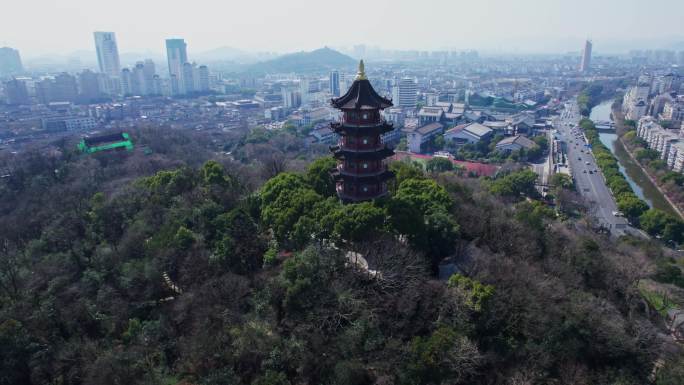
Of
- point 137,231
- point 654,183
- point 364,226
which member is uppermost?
point 364,226

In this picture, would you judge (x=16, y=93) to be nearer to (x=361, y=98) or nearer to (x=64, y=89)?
(x=64, y=89)

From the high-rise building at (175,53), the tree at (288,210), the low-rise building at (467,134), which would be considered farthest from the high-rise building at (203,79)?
the tree at (288,210)

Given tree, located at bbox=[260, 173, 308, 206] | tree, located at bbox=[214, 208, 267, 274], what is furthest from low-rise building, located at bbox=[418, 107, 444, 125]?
tree, located at bbox=[214, 208, 267, 274]

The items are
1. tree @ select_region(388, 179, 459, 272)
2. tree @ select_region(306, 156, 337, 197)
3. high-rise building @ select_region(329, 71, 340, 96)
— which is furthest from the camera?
high-rise building @ select_region(329, 71, 340, 96)

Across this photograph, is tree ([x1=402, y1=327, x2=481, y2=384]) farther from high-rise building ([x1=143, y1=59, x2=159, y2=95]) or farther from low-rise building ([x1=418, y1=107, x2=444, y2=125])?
high-rise building ([x1=143, y1=59, x2=159, y2=95])

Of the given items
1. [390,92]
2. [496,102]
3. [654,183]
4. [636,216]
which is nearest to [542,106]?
[496,102]

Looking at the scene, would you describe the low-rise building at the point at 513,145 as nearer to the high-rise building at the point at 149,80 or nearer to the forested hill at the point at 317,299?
the forested hill at the point at 317,299

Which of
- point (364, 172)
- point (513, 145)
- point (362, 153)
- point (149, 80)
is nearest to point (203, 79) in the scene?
point (149, 80)

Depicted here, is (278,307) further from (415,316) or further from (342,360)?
(415,316)
